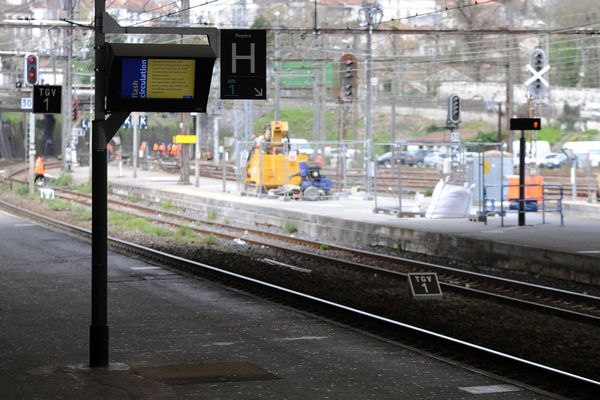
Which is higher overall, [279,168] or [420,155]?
[420,155]

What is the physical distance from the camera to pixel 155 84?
10.0m

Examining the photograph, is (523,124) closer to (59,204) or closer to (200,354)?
(200,354)

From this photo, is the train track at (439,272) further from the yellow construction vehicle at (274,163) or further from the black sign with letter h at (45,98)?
the yellow construction vehicle at (274,163)

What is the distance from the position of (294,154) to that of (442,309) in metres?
24.9

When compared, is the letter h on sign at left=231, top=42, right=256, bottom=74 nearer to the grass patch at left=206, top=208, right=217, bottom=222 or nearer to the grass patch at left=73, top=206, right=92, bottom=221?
the grass patch at left=206, top=208, right=217, bottom=222

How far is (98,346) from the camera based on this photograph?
10445 millimetres

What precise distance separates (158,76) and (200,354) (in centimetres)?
317

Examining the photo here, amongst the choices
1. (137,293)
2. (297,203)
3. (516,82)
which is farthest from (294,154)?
(516,82)

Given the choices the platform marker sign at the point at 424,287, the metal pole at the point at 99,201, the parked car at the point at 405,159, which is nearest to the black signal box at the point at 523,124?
the platform marker sign at the point at 424,287

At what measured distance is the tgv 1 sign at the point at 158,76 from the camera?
390 inches

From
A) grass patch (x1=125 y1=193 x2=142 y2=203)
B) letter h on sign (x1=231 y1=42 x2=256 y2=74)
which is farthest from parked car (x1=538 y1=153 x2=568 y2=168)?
letter h on sign (x1=231 y1=42 x2=256 y2=74)

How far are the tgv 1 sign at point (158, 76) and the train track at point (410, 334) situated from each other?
3.89 m

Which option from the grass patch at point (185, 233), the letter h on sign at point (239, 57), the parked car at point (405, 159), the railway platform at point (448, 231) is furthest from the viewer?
the parked car at point (405, 159)

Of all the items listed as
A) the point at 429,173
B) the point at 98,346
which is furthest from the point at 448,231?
the point at 429,173
